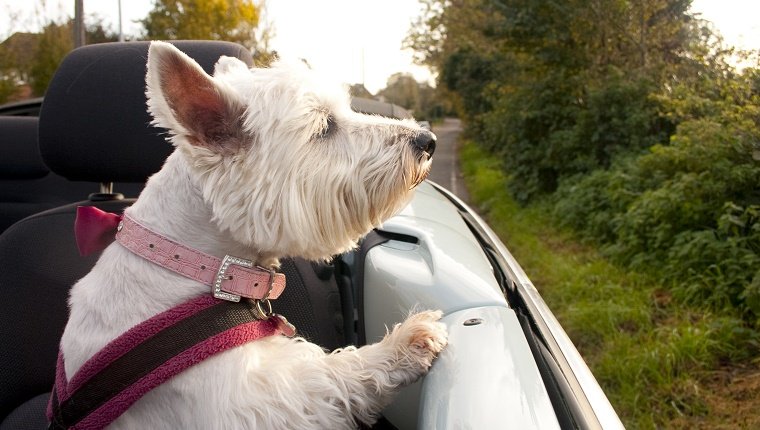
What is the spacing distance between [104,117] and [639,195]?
20.2 ft

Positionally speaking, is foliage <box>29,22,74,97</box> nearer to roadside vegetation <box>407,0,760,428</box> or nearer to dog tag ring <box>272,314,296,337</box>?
roadside vegetation <box>407,0,760,428</box>

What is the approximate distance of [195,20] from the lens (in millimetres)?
20594

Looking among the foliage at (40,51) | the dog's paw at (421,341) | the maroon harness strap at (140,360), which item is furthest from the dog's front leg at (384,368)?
the foliage at (40,51)

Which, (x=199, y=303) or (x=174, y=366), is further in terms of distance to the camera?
(x=199, y=303)

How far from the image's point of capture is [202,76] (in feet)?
6.12

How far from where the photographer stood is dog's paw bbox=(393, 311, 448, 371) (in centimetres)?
185

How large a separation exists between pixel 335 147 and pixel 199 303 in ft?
2.34

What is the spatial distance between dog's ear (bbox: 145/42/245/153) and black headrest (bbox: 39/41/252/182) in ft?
2.22

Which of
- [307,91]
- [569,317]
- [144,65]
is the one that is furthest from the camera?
[569,317]

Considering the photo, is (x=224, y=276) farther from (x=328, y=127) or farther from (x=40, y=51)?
(x=40, y=51)

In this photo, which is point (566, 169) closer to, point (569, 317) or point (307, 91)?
point (569, 317)

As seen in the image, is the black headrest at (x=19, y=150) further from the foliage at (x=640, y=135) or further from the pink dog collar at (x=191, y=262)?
the foliage at (x=640, y=135)

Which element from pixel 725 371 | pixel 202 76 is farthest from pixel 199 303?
pixel 725 371

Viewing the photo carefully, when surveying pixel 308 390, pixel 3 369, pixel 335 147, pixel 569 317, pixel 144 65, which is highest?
pixel 144 65
